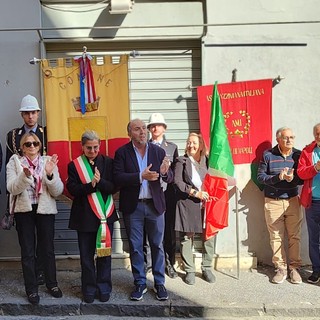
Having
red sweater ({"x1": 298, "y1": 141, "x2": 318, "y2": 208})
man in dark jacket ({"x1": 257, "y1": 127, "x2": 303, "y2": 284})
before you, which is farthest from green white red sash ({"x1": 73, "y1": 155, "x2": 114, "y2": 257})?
red sweater ({"x1": 298, "y1": 141, "x2": 318, "y2": 208})

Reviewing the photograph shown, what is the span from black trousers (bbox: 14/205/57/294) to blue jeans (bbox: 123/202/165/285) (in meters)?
0.88

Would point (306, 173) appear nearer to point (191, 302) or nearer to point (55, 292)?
point (191, 302)

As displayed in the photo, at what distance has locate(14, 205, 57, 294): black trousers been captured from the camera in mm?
5133

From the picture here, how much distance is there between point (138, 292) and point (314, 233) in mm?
2266

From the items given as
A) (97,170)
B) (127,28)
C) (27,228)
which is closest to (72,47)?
(127,28)

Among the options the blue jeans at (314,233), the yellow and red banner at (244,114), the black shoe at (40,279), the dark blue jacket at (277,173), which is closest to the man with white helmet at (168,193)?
the yellow and red banner at (244,114)

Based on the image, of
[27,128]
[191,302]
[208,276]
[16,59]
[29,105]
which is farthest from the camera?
[16,59]

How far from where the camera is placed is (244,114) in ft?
20.8

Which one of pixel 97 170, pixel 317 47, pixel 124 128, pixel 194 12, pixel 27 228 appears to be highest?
A: pixel 194 12

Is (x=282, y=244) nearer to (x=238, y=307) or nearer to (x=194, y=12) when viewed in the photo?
(x=238, y=307)

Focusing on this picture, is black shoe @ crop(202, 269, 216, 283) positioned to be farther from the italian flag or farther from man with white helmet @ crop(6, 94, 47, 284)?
man with white helmet @ crop(6, 94, 47, 284)

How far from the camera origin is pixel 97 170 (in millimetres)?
5055

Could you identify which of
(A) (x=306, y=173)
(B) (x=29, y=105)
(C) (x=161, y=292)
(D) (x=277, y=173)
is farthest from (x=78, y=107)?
(A) (x=306, y=173)

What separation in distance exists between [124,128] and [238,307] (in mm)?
2586
